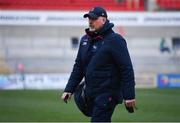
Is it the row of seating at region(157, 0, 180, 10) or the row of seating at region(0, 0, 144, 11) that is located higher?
the row of seating at region(0, 0, 144, 11)

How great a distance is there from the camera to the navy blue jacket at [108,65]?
7.30m

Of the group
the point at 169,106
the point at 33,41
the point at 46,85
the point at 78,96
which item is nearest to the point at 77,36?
the point at 33,41

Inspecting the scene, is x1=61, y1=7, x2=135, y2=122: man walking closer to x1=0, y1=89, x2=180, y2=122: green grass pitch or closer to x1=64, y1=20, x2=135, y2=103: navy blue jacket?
x1=64, y1=20, x2=135, y2=103: navy blue jacket

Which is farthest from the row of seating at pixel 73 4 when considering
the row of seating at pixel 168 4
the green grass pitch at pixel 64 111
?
the green grass pitch at pixel 64 111

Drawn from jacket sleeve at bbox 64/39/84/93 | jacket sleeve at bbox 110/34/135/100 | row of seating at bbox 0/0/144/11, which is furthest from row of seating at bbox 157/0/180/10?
jacket sleeve at bbox 110/34/135/100

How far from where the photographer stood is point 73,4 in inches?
1602

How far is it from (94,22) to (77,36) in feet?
107

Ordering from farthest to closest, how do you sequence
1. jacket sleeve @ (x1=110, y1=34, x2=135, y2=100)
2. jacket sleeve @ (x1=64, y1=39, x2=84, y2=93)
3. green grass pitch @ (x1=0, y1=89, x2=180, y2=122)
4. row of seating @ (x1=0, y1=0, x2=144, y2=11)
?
row of seating @ (x1=0, y1=0, x2=144, y2=11)
green grass pitch @ (x1=0, y1=89, x2=180, y2=122)
jacket sleeve @ (x1=64, y1=39, x2=84, y2=93)
jacket sleeve @ (x1=110, y1=34, x2=135, y2=100)

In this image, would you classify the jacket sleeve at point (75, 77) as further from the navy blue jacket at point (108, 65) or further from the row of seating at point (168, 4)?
the row of seating at point (168, 4)

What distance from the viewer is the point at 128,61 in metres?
7.34

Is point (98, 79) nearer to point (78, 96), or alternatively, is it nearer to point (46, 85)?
point (78, 96)

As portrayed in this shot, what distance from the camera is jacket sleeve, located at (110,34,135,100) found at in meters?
7.23

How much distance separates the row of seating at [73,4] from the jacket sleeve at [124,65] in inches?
1271

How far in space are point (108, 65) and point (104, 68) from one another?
6 cm
